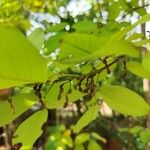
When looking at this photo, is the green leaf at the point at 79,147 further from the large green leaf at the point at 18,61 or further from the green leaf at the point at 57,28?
the large green leaf at the point at 18,61

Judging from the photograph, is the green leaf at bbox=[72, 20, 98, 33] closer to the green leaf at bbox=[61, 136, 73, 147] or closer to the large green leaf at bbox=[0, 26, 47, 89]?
the large green leaf at bbox=[0, 26, 47, 89]

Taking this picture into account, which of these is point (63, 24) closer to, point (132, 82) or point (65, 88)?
point (65, 88)

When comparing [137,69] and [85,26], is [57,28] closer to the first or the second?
[85,26]

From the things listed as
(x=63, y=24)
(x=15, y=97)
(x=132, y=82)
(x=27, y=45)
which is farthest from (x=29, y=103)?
(x=132, y=82)

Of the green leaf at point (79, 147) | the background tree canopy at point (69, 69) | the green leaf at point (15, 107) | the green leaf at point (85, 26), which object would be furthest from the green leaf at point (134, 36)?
the green leaf at point (79, 147)

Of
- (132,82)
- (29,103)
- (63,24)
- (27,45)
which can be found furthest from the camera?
(132,82)

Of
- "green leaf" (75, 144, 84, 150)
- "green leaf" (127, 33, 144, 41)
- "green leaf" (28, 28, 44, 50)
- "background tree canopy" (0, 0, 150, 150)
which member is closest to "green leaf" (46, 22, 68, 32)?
"background tree canopy" (0, 0, 150, 150)

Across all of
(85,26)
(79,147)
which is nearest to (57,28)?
(85,26)
